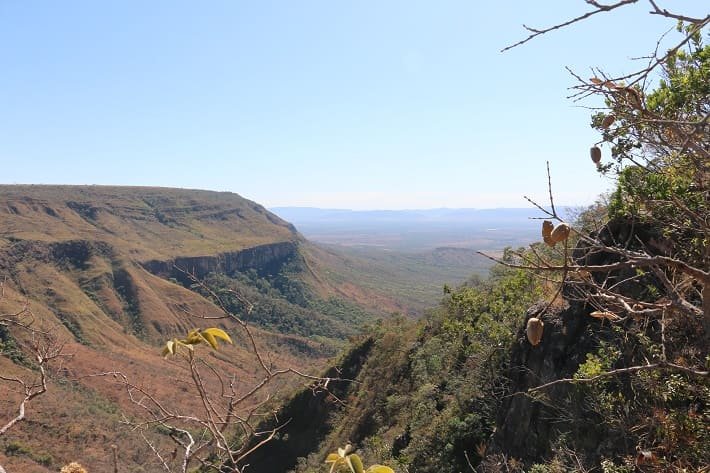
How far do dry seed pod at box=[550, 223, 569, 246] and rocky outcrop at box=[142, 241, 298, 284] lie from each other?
99928mm

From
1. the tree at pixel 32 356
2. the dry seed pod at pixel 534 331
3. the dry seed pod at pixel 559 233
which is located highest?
the dry seed pod at pixel 559 233

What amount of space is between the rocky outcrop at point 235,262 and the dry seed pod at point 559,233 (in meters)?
99.9

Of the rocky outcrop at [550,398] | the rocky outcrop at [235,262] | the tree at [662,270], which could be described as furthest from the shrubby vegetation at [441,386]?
the rocky outcrop at [235,262]

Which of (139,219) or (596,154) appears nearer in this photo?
(596,154)

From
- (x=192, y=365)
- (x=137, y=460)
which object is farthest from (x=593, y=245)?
(x=137, y=460)

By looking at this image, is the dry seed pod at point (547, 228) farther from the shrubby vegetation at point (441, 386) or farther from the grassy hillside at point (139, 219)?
the grassy hillside at point (139, 219)

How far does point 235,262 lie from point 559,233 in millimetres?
125226

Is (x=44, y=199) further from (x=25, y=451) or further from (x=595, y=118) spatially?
(x=595, y=118)

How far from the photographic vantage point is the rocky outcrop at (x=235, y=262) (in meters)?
103

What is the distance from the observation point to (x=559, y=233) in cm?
203

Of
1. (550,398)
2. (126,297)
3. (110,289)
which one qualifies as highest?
(550,398)

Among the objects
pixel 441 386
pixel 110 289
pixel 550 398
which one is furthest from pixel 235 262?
pixel 550 398

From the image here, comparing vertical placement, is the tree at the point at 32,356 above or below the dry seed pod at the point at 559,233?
below

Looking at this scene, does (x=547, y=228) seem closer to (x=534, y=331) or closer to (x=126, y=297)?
(x=534, y=331)
